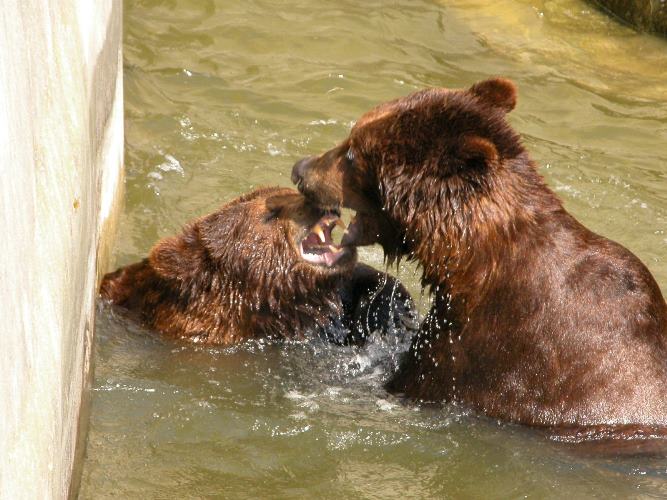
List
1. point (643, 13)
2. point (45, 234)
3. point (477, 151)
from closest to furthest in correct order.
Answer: point (45, 234) → point (477, 151) → point (643, 13)

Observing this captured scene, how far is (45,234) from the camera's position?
4094 mm

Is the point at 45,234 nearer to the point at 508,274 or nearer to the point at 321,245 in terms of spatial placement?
the point at 508,274

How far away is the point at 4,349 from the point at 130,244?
4.69m

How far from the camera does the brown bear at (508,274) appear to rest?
5.27 m

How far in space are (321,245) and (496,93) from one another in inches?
60.7

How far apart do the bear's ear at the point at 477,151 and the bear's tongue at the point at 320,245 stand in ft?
4.40

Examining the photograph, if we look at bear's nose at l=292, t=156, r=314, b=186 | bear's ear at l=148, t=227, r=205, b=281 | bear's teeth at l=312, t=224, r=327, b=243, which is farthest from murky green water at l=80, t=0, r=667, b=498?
bear's nose at l=292, t=156, r=314, b=186

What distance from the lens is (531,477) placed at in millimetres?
5586

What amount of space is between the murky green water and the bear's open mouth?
24.5 inches

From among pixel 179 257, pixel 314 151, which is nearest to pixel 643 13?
pixel 314 151

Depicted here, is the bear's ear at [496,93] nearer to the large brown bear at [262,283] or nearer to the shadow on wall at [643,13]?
the large brown bear at [262,283]

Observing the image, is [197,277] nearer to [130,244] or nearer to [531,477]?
[130,244]

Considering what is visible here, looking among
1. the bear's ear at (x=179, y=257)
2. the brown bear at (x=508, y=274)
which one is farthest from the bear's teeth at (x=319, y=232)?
the brown bear at (x=508, y=274)

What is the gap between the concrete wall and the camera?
11.2 feet
